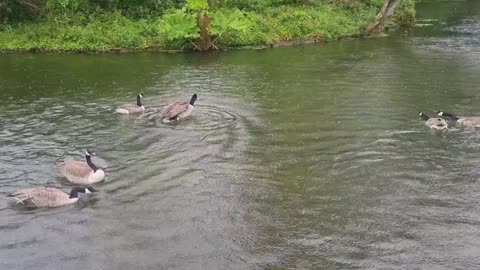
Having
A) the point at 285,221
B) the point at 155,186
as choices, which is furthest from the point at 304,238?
the point at 155,186

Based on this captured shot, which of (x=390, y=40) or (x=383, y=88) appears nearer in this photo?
(x=383, y=88)

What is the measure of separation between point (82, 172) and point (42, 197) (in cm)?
123

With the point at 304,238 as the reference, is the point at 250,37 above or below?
above

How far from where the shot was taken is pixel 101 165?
12398 millimetres

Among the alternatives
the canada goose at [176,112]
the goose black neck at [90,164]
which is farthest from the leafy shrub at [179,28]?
the goose black neck at [90,164]

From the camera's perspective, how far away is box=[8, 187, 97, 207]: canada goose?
10.3m

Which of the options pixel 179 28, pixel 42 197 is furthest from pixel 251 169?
pixel 179 28

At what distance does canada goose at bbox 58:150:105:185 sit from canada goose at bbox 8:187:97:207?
0.81 meters

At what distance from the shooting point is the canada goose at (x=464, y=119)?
47.0 ft

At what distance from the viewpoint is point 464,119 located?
576 inches

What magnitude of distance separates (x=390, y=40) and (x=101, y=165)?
69.1 ft

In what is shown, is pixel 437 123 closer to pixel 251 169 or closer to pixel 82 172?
pixel 251 169

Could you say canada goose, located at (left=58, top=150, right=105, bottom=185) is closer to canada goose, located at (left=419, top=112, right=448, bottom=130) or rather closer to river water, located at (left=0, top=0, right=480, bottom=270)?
river water, located at (left=0, top=0, right=480, bottom=270)

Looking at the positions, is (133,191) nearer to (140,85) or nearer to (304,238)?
(304,238)
